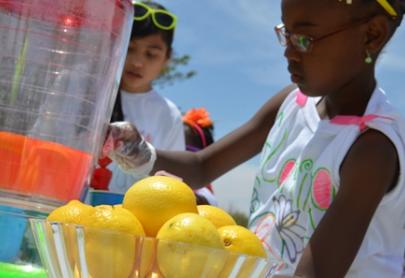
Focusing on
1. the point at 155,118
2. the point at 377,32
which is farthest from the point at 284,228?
the point at 155,118

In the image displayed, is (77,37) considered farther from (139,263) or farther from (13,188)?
(139,263)

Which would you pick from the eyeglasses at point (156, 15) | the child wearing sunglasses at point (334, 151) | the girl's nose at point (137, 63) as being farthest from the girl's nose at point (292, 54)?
the eyeglasses at point (156, 15)

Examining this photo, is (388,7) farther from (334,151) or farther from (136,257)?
(136,257)

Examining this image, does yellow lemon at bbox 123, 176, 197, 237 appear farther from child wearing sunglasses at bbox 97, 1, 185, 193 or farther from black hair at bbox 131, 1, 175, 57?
black hair at bbox 131, 1, 175, 57

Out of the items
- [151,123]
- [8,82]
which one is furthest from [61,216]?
[151,123]

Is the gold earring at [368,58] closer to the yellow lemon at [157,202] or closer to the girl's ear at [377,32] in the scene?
the girl's ear at [377,32]

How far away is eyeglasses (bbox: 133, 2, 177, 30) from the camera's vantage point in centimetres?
286

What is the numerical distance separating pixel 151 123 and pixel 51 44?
1494mm

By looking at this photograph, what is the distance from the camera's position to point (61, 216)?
0.78 metres

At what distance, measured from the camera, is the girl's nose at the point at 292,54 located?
57.0 inches

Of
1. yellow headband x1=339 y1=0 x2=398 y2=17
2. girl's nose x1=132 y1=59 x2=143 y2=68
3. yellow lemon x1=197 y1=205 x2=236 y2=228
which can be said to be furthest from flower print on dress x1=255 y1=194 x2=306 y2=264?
girl's nose x1=132 y1=59 x2=143 y2=68

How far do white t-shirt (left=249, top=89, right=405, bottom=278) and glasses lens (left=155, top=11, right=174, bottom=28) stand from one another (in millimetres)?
1389

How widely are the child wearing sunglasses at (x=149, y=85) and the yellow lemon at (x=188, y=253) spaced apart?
1885mm

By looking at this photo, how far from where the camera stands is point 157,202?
30.8 inches
